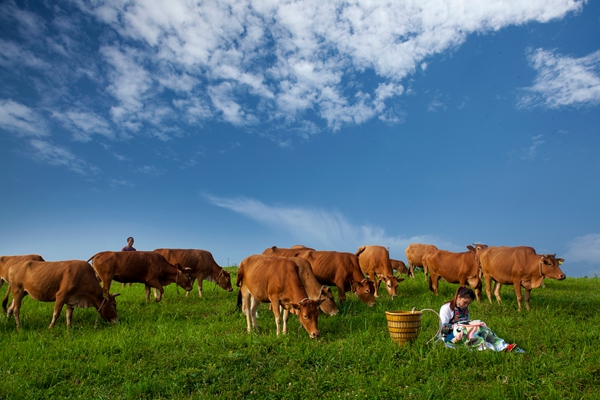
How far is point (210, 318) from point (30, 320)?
5713 millimetres

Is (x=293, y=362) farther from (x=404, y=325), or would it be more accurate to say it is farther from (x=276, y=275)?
(x=276, y=275)

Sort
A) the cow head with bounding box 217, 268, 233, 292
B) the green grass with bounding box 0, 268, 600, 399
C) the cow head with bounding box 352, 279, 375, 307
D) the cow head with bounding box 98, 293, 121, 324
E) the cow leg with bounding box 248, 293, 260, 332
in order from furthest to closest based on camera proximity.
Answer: the cow head with bounding box 217, 268, 233, 292 < the cow head with bounding box 352, 279, 375, 307 < the cow head with bounding box 98, 293, 121, 324 < the cow leg with bounding box 248, 293, 260, 332 < the green grass with bounding box 0, 268, 600, 399

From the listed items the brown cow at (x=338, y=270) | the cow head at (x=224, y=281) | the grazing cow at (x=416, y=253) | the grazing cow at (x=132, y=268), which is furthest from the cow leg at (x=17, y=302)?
the grazing cow at (x=416, y=253)

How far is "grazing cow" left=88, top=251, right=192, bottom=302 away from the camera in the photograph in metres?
17.5

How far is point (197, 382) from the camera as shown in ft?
27.9

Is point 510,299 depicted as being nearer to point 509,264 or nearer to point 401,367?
point 509,264

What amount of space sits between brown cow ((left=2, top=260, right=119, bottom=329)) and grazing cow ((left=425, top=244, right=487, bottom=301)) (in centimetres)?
1217

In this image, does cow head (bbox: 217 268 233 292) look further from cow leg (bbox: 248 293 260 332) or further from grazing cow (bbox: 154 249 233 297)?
cow leg (bbox: 248 293 260 332)

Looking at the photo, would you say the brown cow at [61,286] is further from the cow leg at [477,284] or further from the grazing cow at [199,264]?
the cow leg at [477,284]

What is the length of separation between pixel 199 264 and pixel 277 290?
33.2 ft

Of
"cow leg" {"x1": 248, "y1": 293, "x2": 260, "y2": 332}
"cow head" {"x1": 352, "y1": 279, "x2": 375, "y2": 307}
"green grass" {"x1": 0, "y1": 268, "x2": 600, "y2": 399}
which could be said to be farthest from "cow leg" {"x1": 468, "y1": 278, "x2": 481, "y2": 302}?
"cow leg" {"x1": 248, "y1": 293, "x2": 260, "y2": 332}

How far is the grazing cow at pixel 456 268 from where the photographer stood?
56.9 ft

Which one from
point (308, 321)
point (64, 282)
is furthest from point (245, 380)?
point (64, 282)

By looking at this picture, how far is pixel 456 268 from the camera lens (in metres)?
17.8
